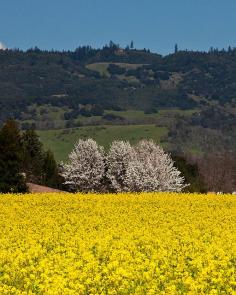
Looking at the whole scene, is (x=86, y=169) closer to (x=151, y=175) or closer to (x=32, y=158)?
(x=151, y=175)

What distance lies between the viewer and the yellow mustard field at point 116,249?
1452cm

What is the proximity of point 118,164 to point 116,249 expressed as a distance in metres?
55.2

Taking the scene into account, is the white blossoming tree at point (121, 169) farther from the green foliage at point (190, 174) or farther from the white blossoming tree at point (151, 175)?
the green foliage at point (190, 174)

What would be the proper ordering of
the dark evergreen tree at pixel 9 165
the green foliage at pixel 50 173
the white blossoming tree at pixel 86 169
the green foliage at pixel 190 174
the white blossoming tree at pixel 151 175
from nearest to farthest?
1. the dark evergreen tree at pixel 9 165
2. the white blossoming tree at pixel 151 175
3. the white blossoming tree at pixel 86 169
4. the green foliage at pixel 190 174
5. the green foliage at pixel 50 173

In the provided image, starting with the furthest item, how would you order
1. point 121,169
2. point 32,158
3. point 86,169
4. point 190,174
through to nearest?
point 32,158 < point 190,174 < point 86,169 < point 121,169

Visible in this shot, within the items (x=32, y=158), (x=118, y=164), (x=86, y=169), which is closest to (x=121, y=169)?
(x=118, y=164)

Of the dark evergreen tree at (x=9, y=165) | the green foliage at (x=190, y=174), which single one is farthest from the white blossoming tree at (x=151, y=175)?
the dark evergreen tree at (x=9, y=165)

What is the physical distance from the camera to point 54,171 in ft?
315

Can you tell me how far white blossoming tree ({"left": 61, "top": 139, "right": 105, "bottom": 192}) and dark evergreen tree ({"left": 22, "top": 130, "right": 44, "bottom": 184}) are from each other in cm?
1547

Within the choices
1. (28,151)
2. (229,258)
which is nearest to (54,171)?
(28,151)

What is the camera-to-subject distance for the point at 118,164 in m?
74.7

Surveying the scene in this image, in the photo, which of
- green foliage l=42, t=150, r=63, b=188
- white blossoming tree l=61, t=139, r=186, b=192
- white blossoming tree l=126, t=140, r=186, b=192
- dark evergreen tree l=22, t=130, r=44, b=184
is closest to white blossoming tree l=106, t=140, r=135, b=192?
white blossoming tree l=61, t=139, r=186, b=192

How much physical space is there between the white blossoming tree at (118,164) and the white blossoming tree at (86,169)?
46.7 inches

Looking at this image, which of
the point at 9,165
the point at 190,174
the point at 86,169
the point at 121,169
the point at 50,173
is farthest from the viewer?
the point at 50,173
